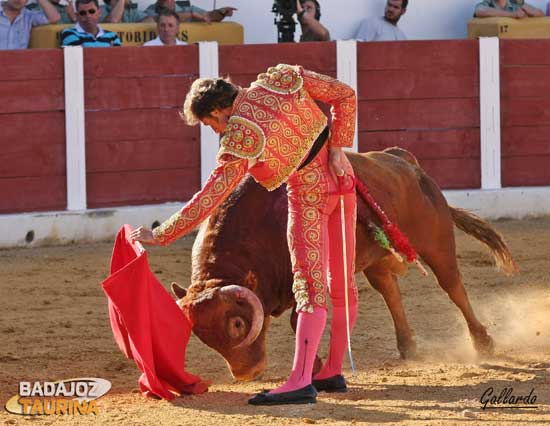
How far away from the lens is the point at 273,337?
19.0ft

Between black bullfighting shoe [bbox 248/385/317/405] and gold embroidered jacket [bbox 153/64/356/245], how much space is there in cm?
61

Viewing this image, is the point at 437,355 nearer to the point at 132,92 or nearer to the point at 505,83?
the point at 132,92

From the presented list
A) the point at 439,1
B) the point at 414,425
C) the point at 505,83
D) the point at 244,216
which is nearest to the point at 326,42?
the point at 505,83

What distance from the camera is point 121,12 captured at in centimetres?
911

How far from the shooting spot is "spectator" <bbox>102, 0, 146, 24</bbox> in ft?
29.8

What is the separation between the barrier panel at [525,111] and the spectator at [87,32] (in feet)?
8.69

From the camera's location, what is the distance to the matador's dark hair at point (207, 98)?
4.16m

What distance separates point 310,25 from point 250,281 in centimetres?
483

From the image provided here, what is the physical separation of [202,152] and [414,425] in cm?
478

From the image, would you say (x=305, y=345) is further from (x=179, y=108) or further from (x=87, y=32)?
(x=87, y=32)

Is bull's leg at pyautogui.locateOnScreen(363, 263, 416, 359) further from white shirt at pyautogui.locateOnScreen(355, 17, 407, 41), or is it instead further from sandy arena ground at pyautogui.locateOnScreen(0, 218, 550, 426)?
white shirt at pyautogui.locateOnScreen(355, 17, 407, 41)

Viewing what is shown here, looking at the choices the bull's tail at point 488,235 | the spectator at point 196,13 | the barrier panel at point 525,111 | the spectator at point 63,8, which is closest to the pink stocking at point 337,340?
the bull's tail at point 488,235

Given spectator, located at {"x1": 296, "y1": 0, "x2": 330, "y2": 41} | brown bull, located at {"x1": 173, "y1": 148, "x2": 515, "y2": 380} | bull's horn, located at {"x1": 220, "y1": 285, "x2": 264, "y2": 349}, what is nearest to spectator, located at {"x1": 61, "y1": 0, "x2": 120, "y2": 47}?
spectator, located at {"x1": 296, "y1": 0, "x2": 330, "y2": 41}

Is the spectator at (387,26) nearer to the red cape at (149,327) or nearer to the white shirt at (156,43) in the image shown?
the white shirt at (156,43)
